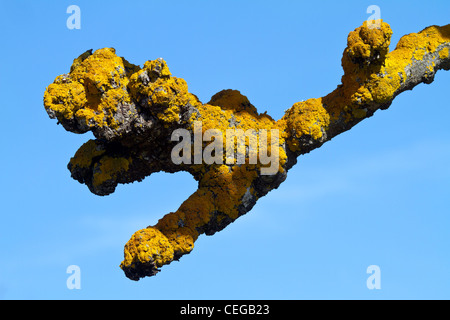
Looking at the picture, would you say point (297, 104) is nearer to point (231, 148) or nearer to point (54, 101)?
point (231, 148)

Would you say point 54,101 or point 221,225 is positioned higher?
point 54,101

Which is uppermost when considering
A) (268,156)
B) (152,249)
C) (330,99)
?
(330,99)

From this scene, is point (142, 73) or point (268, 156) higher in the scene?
point (142, 73)

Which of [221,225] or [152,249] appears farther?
[221,225]

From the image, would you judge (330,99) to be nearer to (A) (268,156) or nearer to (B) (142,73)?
(A) (268,156)

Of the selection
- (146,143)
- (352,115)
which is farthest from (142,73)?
(352,115)

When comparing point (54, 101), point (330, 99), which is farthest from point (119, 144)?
point (330, 99)
